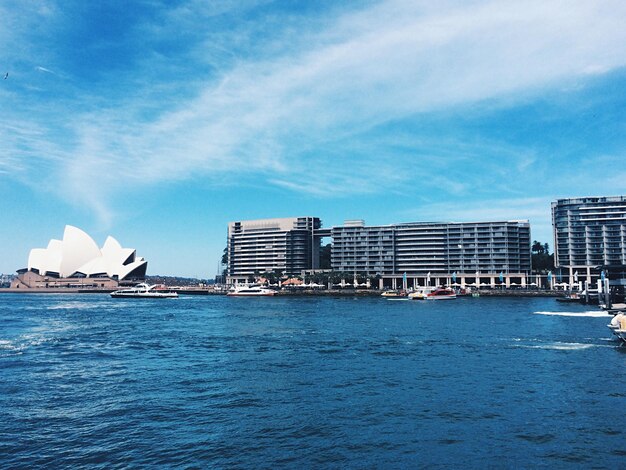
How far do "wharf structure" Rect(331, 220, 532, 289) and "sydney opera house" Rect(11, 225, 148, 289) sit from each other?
7126 cm

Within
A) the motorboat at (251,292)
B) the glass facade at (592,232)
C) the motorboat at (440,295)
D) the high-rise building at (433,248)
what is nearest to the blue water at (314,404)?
the motorboat at (440,295)

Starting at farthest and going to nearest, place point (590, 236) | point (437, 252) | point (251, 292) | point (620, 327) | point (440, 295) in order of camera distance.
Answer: point (437, 252)
point (590, 236)
point (251, 292)
point (440, 295)
point (620, 327)

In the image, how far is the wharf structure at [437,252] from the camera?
159m

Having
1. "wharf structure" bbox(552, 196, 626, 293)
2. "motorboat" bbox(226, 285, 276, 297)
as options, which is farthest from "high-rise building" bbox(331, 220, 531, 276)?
"motorboat" bbox(226, 285, 276, 297)

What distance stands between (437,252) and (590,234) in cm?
4515

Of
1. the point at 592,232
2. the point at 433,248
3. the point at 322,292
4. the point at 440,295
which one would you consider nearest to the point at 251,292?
the point at 322,292

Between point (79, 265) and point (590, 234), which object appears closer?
point (590, 234)

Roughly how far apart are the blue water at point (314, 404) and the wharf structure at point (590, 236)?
14156 centimetres

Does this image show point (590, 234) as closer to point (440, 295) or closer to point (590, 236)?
point (590, 236)

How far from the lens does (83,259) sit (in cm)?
17312

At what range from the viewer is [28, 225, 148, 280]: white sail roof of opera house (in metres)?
171

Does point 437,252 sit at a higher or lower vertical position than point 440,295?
higher

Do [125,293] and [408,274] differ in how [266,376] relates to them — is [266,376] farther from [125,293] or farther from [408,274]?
[408,274]

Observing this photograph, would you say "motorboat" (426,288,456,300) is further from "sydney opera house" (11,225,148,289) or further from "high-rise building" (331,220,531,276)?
"sydney opera house" (11,225,148,289)
